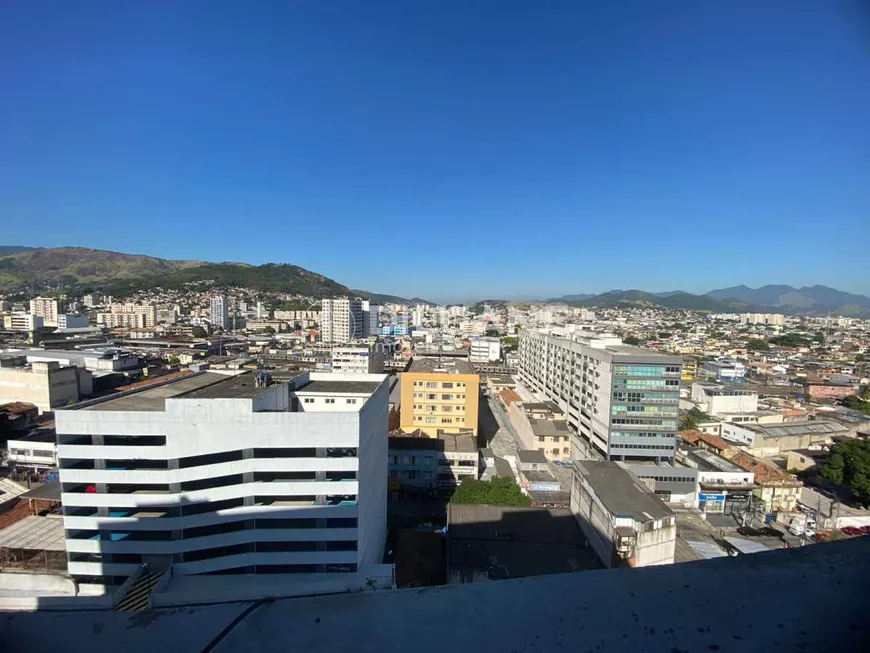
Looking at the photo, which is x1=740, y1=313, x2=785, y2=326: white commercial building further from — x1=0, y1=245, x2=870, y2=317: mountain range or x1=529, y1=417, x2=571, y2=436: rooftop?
x1=529, y1=417, x2=571, y2=436: rooftop

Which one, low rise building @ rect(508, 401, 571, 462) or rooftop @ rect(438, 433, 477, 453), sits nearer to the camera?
rooftop @ rect(438, 433, 477, 453)

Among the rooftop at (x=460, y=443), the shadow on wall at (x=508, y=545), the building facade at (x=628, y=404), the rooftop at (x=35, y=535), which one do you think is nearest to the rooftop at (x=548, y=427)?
the building facade at (x=628, y=404)

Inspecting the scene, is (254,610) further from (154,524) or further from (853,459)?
(853,459)

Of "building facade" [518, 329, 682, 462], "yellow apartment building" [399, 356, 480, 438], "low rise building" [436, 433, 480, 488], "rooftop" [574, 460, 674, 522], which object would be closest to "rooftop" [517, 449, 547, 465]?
"low rise building" [436, 433, 480, 488]

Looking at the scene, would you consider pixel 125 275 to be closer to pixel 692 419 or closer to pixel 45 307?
pixel 45 307

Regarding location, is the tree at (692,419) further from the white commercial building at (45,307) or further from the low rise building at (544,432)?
the white commercial building at (45,307)

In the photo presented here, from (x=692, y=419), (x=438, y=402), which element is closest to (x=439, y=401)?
(x=438, y=402)
